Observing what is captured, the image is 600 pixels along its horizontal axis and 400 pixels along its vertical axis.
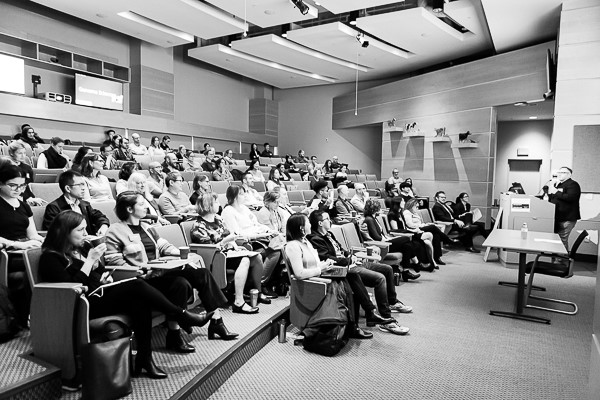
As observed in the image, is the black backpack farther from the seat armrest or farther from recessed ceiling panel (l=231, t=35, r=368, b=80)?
recessed ceiling panel (l=231, t=35, r=368, b=80)

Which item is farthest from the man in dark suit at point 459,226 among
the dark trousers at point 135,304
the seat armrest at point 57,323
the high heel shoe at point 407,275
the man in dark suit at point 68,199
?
the seat armrest at point 57,323

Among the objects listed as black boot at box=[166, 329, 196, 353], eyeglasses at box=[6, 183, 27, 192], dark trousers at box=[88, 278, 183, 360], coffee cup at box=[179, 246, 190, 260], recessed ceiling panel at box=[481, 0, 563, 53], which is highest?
recessed ceiling panel at box=[481, 0, 563, 53]

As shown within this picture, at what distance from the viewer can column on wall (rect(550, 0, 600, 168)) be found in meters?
5.91

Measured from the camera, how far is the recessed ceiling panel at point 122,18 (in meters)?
7.23

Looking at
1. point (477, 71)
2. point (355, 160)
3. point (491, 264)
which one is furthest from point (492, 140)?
point (355, 160)

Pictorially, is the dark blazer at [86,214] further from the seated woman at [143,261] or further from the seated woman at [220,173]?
the seated woman at [220,173]

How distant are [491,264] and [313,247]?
380cm

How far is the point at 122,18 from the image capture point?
25.8ft

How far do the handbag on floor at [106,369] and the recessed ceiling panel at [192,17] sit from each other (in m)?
6.63

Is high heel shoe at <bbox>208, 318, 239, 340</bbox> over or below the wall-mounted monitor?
below

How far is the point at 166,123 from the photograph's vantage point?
32.6 ft

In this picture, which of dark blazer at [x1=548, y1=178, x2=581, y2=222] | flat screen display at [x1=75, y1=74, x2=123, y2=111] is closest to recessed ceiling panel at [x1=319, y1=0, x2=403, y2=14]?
dark blazer at [x1=548, y1=178, x2=581, y2=222]

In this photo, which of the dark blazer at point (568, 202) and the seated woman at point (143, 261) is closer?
the seated woman at point (143, 261)

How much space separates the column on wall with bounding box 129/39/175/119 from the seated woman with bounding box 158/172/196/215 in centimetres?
602
